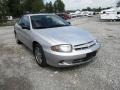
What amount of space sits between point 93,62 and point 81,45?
111 centimetres

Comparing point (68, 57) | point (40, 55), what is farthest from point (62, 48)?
point (40, 55)

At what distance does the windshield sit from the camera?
5586 millimetres

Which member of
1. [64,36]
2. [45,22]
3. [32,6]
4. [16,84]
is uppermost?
[32,6]

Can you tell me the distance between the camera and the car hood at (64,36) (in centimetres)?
436

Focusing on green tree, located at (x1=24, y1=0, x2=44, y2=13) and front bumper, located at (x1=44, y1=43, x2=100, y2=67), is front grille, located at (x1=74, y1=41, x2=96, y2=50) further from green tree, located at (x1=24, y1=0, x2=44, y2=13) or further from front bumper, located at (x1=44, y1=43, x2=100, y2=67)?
green tree, located at (x1=24, y1=0, x2=44, y2=13)

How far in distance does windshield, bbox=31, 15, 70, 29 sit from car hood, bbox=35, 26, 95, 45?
0.40 meters

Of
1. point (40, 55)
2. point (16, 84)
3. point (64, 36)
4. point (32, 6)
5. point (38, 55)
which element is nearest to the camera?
point (16, 84)

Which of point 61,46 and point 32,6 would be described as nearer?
point 61,46

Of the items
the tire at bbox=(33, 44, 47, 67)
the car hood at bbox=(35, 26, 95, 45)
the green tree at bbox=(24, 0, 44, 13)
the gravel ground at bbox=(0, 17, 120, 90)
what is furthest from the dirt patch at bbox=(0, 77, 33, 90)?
the green tree at bbox=(24, 0, 44, 13)

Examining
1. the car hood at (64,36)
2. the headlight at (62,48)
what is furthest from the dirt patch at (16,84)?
the car hood at (64,36)

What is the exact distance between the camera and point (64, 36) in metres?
4.63

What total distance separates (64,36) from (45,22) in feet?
4.65

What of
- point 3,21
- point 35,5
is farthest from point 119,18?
point 35,5

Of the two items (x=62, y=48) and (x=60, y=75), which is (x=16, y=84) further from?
(x=62, y=48)
